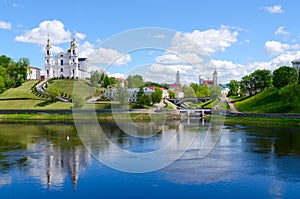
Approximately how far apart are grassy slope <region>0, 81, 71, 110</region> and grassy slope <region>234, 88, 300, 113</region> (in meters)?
41.9

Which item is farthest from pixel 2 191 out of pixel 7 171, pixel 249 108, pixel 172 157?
pixel 249 108

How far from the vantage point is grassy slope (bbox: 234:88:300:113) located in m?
70.5

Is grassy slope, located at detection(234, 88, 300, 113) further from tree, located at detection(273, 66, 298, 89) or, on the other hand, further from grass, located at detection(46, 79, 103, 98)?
grass, located at detection(46, 79, 103, 98)

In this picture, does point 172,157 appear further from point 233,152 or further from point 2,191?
point 2,191

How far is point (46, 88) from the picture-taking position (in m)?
108

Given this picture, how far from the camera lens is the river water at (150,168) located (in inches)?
926

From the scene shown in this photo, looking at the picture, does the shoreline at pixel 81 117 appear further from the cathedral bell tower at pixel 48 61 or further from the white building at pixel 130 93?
the cathedral bell tower at pixel 48 61

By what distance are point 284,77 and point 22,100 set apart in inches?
2565

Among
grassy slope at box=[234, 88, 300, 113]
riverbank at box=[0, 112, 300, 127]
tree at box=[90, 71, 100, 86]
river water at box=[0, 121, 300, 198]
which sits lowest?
river water at box=[0, 121, 300, 198]

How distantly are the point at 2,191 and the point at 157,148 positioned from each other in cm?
1923

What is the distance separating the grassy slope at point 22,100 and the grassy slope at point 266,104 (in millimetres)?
41889

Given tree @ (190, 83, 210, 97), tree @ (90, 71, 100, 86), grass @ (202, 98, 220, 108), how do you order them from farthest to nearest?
tree @ (190, 83, 210, 97) → tree @ (90, 71, 100, 86) → grass @ (202, 98, 220, 108)

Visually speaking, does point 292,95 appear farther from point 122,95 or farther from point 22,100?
point 22,100

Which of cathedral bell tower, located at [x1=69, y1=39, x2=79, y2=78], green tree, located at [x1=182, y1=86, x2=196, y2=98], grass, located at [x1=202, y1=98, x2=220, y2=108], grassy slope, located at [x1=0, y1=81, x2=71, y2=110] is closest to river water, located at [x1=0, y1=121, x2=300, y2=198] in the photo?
grassy slope, located at [x1=0, y1=81, x2=71, y2=110]
